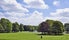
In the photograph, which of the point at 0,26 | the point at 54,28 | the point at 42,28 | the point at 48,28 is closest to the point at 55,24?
the point at 54,28

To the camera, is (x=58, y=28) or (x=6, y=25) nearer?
(x=58, y=28)

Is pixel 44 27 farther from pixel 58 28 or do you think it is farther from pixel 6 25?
pixel 6 25

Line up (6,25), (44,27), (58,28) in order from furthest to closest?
(6,25)
(44,27)
(58,28)

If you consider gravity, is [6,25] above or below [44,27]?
above

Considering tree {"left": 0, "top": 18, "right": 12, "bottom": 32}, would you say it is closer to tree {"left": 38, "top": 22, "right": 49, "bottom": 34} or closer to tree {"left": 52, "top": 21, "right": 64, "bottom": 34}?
tree {"left": 38, "top": 22, "right": 49, "bottom": 34}

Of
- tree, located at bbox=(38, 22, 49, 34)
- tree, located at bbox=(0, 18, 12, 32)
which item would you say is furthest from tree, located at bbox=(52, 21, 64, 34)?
tree, located at bbox=(0, 18, 12, 32)

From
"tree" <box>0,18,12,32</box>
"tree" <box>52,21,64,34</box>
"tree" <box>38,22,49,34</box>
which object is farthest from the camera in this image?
"tree" <box>0,18,12,32</box>

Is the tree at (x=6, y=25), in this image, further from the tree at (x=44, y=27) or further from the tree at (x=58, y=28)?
the tree at (x=58, y=28)

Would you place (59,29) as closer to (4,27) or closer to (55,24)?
(55,24)

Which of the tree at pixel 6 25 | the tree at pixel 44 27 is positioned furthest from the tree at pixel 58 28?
the tree at pixel 6 25

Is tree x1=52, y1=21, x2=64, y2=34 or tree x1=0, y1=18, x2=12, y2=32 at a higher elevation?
tree x1=0, y1=18, x2=12, y2=32

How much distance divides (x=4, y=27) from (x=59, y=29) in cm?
6297

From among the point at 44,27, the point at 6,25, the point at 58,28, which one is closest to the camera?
the point at 58,28

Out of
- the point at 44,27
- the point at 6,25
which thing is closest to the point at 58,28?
the point at 44,27
